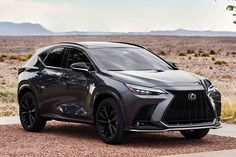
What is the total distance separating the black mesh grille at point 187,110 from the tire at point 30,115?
337 cm

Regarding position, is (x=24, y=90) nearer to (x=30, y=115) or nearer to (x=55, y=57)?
(x=30, y=115)

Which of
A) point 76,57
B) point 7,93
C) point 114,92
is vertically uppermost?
point 76,57

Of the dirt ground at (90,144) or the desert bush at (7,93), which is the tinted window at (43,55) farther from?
the desert bush at (7,93)

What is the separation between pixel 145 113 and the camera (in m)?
11.9

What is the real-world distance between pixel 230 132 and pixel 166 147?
2486 millimetres

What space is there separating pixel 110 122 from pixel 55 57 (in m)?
2.51

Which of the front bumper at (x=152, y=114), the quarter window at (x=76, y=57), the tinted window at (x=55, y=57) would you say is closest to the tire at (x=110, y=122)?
the front bumper at (x=152, y=114)

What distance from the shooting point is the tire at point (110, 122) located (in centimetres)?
1206

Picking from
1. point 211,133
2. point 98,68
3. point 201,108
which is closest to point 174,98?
point 201,108

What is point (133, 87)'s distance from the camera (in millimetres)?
11953

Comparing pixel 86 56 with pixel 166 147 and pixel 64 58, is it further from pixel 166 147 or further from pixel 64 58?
pixel 166 147

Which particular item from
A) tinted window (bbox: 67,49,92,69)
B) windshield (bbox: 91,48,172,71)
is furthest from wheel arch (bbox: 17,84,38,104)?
windshield (bbox: 91,48,172,71)

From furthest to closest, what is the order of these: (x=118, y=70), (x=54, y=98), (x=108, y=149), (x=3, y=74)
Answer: (x=3, y=74) < (x=54, y=98) < (x=118, y=70) < (x=108, y=149)

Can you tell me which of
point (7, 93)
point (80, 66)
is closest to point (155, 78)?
point (80, 66)
